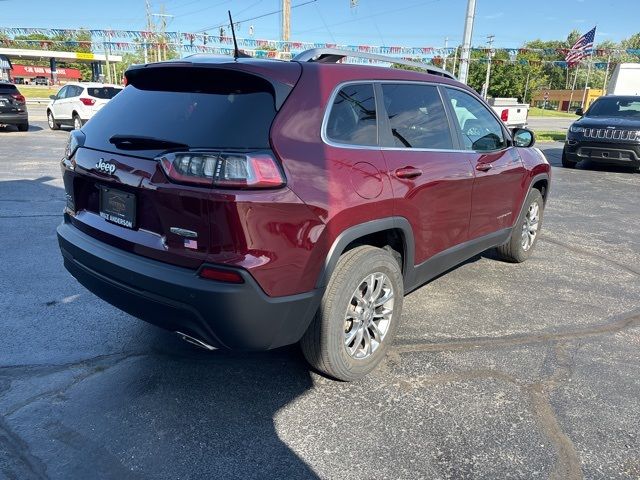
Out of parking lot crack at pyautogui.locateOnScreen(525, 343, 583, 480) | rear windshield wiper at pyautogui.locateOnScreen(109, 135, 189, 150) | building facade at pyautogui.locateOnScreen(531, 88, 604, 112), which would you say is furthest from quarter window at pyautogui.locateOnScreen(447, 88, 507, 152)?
building facade at pyautogui.locateOnScreen(531, 88, 604, 112)

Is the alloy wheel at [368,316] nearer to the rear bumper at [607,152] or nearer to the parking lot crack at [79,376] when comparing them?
the parking lot crack at [79,376]

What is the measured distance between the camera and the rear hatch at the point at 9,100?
1588cm

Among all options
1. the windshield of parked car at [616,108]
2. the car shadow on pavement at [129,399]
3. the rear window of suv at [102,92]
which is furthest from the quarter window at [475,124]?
the rear window of suv at [102,92]

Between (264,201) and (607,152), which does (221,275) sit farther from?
(607,152)

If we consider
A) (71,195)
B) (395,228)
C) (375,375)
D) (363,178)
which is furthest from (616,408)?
(71,195)

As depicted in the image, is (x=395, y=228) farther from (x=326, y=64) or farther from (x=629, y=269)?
(x=629, y=269)

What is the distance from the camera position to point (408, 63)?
3.92m

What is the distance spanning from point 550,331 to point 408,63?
7.53 feet

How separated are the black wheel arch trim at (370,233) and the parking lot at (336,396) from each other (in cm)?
65

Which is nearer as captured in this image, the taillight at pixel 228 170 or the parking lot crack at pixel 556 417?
the taillight at pixel 228 170

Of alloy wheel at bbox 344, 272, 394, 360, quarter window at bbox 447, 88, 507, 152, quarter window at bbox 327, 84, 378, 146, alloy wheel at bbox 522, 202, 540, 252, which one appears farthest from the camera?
alloy wheel at bbox 522, 202, 540, 252

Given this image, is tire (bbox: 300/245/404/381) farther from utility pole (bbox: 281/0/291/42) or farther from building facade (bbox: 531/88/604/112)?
building facade (bbox: 531/88/604/112)

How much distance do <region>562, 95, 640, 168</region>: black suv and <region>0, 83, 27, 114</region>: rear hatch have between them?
→ 52.7 ft

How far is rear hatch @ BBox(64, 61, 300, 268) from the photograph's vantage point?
7.67 ft
